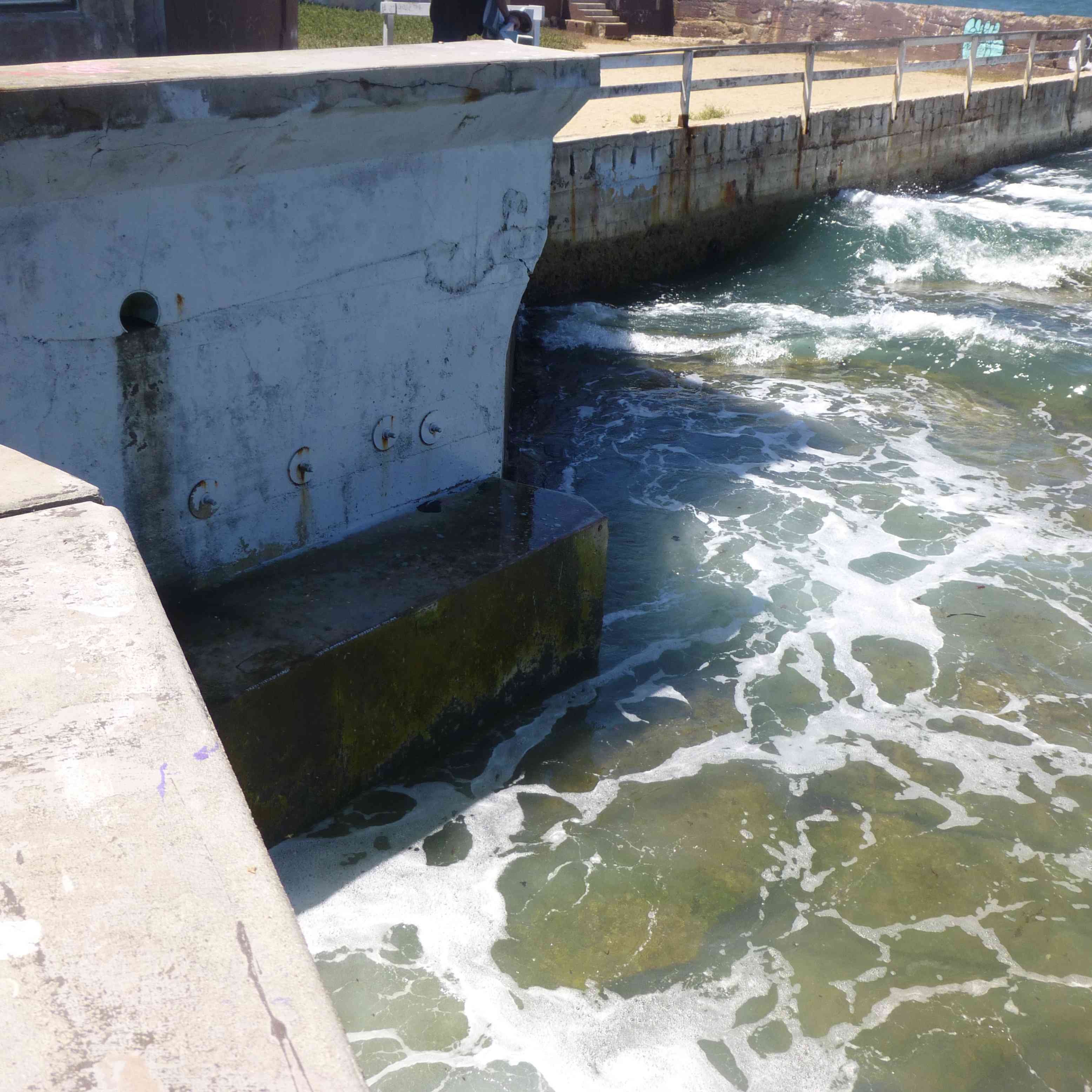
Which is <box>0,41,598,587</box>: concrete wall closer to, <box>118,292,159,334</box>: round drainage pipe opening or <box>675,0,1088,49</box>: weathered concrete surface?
<box>118,292,159,334</box>: round drainage pipe opening

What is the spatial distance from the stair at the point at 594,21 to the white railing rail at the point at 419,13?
15.1m

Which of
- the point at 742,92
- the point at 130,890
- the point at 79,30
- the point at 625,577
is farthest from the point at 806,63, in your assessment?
the point at 130,890

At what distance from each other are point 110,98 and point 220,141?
1.41 ft

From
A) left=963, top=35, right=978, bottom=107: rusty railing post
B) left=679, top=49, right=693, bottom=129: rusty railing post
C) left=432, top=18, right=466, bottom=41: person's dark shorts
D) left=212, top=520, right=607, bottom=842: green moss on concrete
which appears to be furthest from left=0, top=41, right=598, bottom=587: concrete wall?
left=963, top=35, right=978, bottom=107: rusty railing post

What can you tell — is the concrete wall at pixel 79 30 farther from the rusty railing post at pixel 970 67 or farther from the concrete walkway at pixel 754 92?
the rusty railing post at pixel 970 67

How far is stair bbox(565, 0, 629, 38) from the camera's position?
23688 millimetres

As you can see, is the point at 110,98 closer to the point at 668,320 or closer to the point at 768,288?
the point at 668,320

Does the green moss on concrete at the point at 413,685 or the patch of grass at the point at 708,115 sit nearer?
the green moss on concrete at the point at 413,685

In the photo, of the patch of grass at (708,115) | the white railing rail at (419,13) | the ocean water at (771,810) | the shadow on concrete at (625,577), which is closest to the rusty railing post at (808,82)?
the patch of grass at (708,115)

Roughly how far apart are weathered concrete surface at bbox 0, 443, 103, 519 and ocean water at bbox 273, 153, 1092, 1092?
214 cm

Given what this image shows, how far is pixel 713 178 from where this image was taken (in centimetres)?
1297

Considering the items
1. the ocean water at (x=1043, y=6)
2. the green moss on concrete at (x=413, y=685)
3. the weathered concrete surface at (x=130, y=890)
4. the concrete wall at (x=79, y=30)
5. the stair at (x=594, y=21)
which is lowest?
the green moss on concrete at (x=413, y=685)

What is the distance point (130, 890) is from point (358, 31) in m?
18.9

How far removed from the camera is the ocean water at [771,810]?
139 inches
